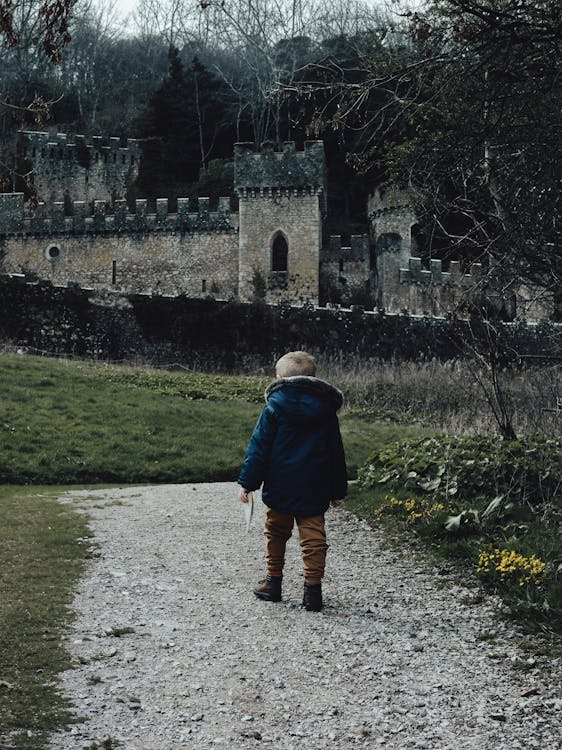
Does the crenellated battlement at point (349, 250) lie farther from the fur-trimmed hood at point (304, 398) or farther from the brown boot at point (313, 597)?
the brown boot at point (313, 597)

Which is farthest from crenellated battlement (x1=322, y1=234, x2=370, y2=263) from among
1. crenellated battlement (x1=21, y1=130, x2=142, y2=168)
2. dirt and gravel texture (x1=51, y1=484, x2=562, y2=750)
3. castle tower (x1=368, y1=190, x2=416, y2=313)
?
dirt and gravel texture (x1=51, y1=484, x2=562, y2=750)

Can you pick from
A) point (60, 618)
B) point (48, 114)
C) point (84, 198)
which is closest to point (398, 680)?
point (60, 618)

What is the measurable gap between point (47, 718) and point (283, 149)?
105ft

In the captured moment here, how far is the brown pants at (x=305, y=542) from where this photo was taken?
5363 mm

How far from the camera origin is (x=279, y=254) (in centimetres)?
3462

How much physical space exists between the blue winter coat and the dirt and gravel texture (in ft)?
2.44

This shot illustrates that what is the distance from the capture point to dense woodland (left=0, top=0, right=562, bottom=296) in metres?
5.86

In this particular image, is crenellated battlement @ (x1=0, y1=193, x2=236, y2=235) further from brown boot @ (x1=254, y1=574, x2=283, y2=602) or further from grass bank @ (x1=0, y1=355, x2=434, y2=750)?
brown boot @ (x1=254, y1=574, x2=283, y2=602)

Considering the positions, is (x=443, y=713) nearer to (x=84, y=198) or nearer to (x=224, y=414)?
(x=224, y=414)

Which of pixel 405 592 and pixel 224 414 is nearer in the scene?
pixel 405 592

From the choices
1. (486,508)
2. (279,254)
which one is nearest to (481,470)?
(486,508)

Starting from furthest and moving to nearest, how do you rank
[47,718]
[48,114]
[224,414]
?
[224,414] → [48,114] → [47,718]

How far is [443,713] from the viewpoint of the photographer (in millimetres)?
3812

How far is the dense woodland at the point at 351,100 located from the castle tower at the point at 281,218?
2.55 metres
